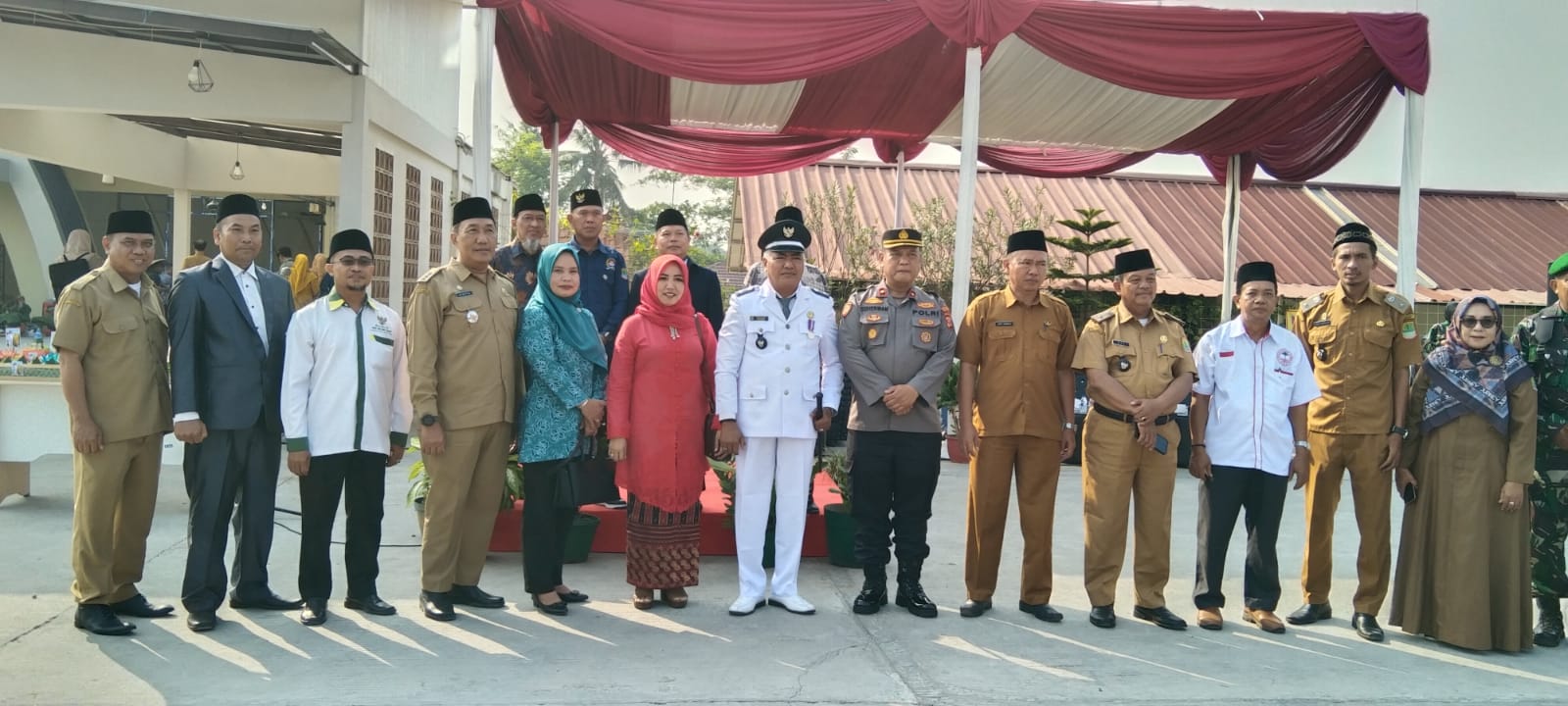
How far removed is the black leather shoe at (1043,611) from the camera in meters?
4.87

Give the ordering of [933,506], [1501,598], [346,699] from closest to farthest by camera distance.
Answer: [346,699] < [1501,598] < [933,506]

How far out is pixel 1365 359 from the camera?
4930mm

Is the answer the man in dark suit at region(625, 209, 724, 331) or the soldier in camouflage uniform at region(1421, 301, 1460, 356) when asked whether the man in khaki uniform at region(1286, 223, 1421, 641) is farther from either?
the man in dark suit at region(625, 209, 724, 331)

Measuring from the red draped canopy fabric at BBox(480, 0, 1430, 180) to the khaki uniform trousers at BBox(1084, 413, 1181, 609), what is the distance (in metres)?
3.22

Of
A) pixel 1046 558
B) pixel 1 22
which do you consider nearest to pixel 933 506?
pixel 1046 558

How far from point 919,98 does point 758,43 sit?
231cm

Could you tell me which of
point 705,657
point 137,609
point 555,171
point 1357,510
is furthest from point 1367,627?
point 555,171

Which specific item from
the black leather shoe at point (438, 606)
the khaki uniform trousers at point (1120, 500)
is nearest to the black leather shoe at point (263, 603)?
the black leather shoe at point (438, 606)

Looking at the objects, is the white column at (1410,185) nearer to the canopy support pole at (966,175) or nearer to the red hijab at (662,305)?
the canopy support pole at (966,175)

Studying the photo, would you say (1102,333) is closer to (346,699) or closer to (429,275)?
(429,275)

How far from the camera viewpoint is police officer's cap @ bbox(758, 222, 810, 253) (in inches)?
190

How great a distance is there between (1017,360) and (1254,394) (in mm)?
1072

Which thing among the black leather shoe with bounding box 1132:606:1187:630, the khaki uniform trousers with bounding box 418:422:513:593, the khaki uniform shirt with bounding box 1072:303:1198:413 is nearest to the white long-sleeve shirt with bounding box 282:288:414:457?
the khaki uniform trousers with bounding box 418:422:513:593

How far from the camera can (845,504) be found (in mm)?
5742
